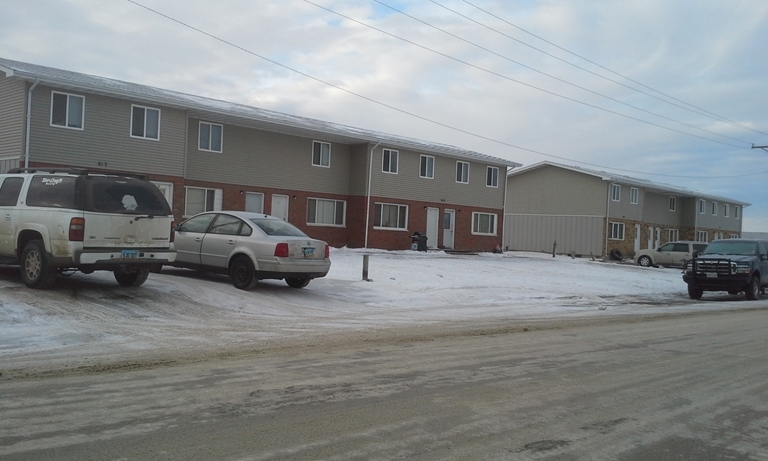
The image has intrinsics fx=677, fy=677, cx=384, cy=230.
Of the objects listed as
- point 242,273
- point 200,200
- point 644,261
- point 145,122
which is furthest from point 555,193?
point 242,273

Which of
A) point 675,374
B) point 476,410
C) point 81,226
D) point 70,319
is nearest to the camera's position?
point 476,410

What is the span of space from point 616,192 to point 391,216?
2170 centimetres

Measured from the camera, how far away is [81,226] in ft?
37.7

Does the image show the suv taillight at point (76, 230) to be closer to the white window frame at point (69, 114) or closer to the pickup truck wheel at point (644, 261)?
the white window frame at point (69, 114)

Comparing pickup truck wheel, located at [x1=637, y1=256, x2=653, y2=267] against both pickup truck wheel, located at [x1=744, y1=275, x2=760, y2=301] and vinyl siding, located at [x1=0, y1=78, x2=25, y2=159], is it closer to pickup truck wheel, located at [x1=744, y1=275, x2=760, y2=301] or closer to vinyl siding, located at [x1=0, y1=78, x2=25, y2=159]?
pickup truck wheel, located at [x1=744, y1=275, x2=760, y2=301]

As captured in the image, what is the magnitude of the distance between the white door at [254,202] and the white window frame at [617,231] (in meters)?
28.1

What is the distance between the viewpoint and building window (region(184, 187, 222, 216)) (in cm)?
2758

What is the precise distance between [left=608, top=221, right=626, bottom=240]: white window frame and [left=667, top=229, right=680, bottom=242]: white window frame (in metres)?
9.07

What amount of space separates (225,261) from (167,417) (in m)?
9.26

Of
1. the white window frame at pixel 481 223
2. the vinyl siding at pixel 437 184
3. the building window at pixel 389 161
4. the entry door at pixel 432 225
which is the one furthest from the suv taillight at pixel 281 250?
the white window frame at pixel 481 223

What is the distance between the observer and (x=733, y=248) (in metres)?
22.7

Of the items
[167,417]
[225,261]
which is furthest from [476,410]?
[225,261]

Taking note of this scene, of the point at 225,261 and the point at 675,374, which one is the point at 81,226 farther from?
the point at 675,374

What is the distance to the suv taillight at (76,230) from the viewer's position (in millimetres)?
11414
